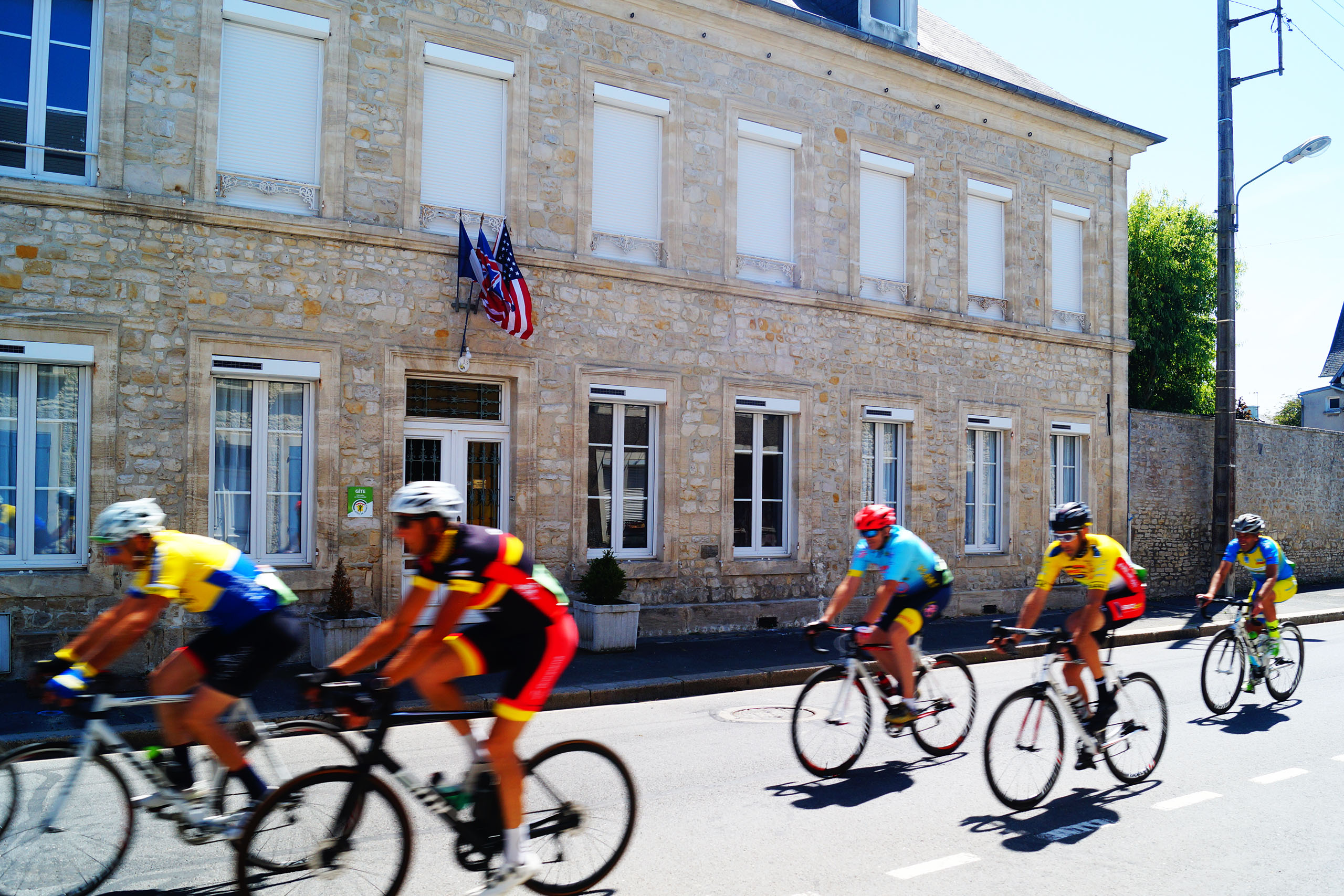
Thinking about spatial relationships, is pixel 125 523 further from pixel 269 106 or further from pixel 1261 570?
pixel 1261 570

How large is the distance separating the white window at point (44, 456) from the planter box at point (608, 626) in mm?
5316

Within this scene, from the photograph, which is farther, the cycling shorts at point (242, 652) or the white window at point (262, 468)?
the white window at point (262, 468)

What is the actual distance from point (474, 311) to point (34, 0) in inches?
207

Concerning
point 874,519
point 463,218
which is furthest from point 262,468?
point 874,519

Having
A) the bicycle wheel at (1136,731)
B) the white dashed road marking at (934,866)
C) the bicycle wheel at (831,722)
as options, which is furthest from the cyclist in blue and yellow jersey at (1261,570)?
the white dashed road marking at (934,866)

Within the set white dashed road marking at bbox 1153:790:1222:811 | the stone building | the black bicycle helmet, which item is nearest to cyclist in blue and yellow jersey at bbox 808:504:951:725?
the black bicycle helmet

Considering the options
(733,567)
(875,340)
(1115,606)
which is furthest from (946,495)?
(1115,606)

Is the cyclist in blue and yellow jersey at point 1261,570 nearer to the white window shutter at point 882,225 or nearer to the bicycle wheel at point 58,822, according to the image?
the white window shutter at point 882,225

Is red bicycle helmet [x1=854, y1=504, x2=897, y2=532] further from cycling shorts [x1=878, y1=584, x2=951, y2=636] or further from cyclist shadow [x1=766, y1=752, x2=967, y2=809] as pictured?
cyclist shadow [x1=766, y1=752, x2=967, y2=809]

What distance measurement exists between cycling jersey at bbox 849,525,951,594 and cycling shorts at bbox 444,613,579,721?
126 inches

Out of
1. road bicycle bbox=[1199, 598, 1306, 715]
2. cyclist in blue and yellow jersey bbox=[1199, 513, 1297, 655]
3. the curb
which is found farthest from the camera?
cyclist in blue and yellow jersey bbox=[1199, 513, 1297, 655]

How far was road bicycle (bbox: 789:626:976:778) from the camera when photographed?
22.4 ft

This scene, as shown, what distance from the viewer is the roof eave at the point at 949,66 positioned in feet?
47.8

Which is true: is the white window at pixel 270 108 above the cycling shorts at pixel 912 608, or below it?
above
